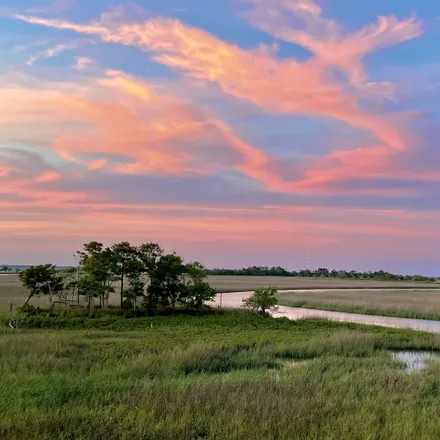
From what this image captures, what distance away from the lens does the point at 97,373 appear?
1144 cm

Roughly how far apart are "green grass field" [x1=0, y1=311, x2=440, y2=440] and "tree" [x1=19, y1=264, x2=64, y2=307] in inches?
516

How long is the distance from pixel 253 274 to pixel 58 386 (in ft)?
623

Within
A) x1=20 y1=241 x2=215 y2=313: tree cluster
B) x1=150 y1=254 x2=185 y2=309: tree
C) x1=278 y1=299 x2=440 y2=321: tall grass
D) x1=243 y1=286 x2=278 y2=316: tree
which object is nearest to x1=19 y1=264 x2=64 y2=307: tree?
x1=20 y1=241 x2=215 y2=313: tree cluster

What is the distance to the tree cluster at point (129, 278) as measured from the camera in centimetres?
3047

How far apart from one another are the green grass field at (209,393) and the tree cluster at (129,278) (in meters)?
12.5

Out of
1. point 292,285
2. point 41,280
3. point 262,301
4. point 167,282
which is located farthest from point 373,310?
point 292,285

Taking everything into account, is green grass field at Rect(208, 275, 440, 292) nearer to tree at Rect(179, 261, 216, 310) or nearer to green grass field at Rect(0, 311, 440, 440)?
tree at Rect(179, 261, 216, 310)

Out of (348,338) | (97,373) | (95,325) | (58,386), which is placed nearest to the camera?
(58,386)

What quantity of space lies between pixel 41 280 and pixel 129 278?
17.7ft

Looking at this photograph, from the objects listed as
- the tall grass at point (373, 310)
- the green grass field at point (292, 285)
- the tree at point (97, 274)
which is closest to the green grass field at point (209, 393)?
the tree at point (97, 274)

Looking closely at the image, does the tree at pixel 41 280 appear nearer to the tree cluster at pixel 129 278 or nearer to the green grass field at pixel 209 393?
the tree cluster at pixel 129 278

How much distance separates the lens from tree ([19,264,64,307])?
30.0 m

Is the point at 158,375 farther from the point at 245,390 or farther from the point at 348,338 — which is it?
the point at 348,338

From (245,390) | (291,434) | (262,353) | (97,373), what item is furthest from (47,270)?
(291,434)
